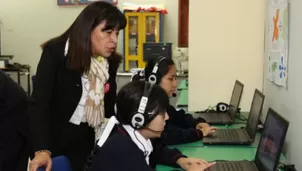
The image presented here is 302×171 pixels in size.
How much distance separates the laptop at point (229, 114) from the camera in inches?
111

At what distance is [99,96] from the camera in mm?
1961

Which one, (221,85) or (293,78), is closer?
(293,78)

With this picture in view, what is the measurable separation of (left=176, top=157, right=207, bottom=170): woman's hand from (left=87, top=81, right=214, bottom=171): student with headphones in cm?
30

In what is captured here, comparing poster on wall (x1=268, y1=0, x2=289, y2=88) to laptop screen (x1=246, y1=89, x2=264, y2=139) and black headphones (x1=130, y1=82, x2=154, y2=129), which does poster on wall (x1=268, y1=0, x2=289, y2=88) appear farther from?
black headphones (x1=130, y1=82, x2=154, y2=129)

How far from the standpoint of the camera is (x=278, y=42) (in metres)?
2.34

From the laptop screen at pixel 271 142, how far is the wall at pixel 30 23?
575 centimetres

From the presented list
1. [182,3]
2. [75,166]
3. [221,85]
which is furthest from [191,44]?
[182,3]

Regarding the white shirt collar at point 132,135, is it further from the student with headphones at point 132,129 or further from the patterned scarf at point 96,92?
the patterned scarf at point 96,92

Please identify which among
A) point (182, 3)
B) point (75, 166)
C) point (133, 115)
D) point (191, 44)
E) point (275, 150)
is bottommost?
point (75, 166)

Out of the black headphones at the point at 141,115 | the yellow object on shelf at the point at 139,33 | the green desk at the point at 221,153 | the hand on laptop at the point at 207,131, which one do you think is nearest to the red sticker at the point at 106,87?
the green desk at the point at 221,153

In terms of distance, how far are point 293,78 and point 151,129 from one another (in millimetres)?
841

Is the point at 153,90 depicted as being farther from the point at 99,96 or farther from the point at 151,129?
the point at 99,96

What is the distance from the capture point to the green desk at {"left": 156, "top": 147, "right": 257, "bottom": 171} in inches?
80.0

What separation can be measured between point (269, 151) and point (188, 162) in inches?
14.5
